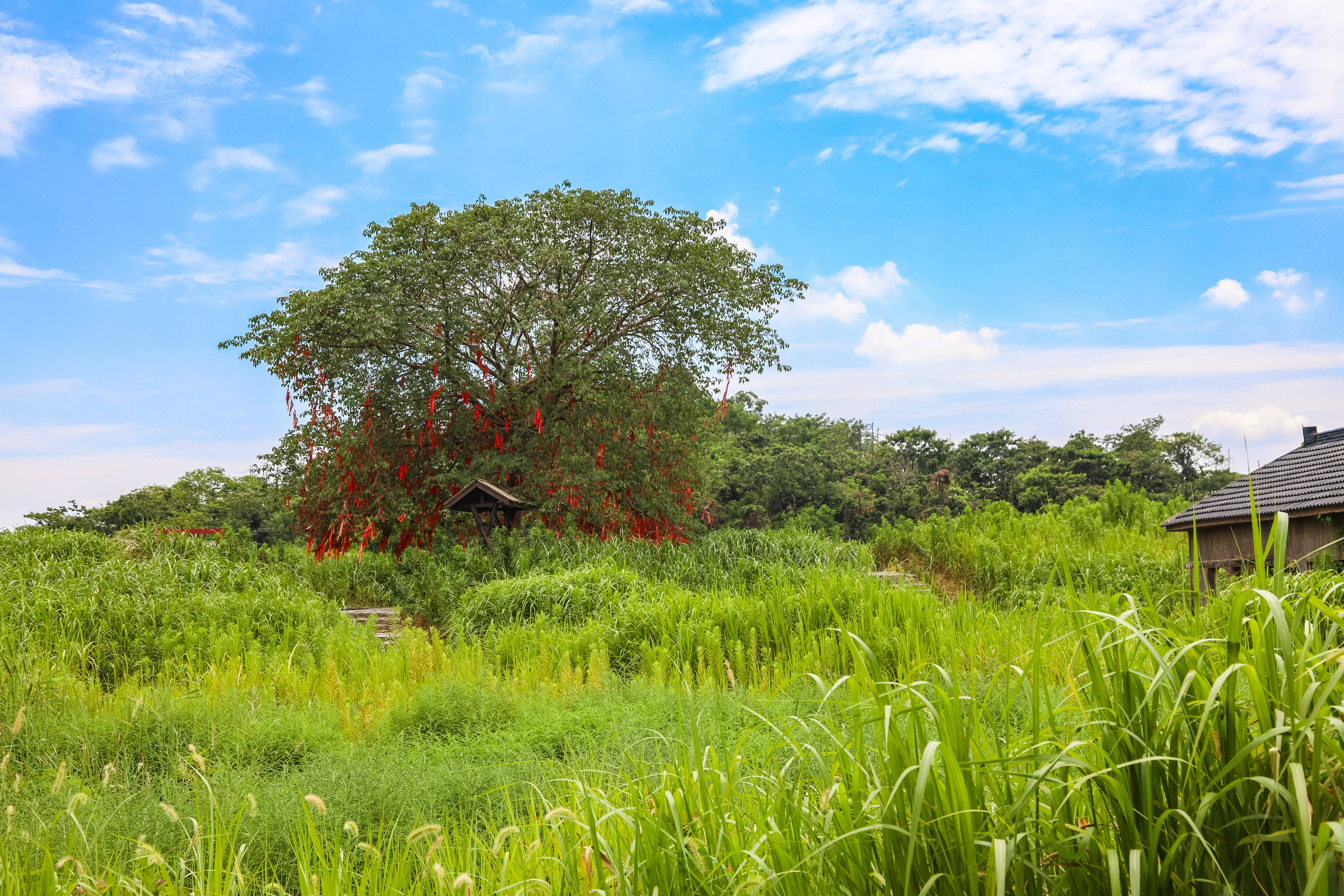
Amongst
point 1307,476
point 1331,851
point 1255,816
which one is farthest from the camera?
point 1307,476

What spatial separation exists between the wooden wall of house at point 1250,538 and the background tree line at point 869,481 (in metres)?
12.7

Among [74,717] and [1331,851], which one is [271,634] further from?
[1331,851]

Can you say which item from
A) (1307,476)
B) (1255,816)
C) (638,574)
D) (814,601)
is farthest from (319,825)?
(1307,476)

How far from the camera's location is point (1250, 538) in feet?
32.3

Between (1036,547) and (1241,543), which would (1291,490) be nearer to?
(1241,543)

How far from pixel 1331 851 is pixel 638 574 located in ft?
29.2

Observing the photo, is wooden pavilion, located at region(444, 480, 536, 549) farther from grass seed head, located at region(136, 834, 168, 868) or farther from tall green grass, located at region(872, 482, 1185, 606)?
grass seed head, located at region(136, 834, 168, 868)

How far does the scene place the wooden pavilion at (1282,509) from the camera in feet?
30.1

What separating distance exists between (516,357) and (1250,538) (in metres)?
11.6

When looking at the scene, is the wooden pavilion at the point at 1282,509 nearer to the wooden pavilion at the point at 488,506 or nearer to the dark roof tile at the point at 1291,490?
the dark roof tile at the point at 1291,490

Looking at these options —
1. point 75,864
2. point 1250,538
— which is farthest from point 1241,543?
point 75,864

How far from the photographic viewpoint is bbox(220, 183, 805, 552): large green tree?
46.1ft

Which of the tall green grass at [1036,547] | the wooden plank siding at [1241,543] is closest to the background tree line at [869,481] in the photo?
the tall green grass at [1036,547]

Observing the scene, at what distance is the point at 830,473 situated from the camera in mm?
26969
